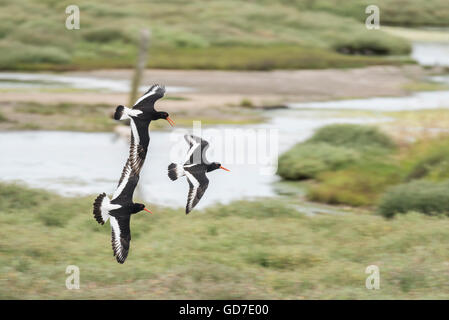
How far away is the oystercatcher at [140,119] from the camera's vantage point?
22.9 feet

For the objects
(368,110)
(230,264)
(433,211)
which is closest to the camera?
(230,264)

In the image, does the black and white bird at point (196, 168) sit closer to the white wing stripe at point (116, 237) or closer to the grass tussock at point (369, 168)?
the white wing stripe at point (116, 237)

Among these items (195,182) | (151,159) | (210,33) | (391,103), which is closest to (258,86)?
(391,103)

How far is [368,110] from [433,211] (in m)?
21.5

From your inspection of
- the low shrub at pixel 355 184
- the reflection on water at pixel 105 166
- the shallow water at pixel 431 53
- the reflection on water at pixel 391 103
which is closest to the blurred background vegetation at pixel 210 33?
the shallow water at pixel 431 53

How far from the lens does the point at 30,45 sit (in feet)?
167

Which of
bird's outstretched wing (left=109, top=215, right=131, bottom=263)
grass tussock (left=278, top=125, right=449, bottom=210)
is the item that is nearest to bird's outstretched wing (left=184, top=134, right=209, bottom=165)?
bird's outstretched wing (left=109, top=215, right=131, bottom=263)

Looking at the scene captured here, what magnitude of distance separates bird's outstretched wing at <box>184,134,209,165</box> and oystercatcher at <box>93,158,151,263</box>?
646 mm

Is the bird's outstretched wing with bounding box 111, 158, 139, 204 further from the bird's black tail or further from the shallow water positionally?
the shallow water

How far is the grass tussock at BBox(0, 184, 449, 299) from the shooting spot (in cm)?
1188

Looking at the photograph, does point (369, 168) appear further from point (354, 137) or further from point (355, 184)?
point (354, 137)

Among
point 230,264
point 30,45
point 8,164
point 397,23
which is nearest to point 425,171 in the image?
point 230,264

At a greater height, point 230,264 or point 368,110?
point 368,110
